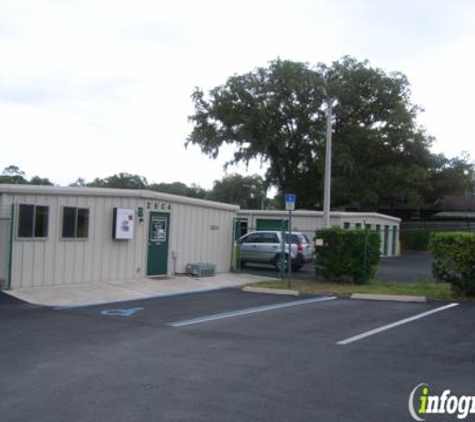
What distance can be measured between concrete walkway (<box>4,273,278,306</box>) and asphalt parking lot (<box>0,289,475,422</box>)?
1078 mm

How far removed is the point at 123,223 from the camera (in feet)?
56.1

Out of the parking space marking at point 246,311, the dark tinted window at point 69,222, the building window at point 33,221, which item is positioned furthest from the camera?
the dark tinted window at point 69,222

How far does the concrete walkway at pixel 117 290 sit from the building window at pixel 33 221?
4.54 ft

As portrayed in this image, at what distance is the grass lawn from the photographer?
15.9 m

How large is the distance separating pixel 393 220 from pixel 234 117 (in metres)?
13.7

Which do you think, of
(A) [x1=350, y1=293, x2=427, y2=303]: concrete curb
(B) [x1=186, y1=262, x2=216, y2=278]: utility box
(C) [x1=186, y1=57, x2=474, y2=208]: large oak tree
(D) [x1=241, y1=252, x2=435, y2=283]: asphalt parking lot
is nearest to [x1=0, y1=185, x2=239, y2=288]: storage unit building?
(B) [x1=186, y1=262, x2=216, y2=278]: utility box

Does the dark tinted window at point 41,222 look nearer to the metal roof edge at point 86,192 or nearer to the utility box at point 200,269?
the metal roof edge at point 86,192

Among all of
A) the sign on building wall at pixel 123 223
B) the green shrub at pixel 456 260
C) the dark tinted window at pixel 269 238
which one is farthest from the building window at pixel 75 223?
the green shrub at pixel 456 260

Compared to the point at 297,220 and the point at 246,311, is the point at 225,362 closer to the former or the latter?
the point at 246,311

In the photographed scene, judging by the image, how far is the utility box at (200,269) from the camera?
19562 mm

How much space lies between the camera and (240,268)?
2264 cm

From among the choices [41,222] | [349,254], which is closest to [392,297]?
[349,254]

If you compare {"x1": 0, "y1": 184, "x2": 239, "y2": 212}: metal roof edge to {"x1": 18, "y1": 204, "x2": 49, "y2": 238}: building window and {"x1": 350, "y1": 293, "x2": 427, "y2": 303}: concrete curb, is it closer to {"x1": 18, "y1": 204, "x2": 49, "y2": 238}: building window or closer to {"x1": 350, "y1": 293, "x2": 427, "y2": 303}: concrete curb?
{"x1": 18, "y1": 204, "x2": 49, "y2": 238}: building window

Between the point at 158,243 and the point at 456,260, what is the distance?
8816 millimetres
